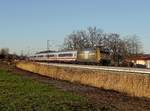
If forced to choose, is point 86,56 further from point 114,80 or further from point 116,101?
point 116,101

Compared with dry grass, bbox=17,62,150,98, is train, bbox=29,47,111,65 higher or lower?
higher

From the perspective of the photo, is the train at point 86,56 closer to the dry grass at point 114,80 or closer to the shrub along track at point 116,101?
the dry grass at point 114,80

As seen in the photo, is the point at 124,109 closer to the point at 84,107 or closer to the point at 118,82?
the point at 84,107

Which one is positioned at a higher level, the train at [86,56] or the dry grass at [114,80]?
the train at [86,56]

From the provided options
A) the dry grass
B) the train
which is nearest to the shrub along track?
the dry grass

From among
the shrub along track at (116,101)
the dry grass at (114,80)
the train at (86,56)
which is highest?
the train at (86,56)

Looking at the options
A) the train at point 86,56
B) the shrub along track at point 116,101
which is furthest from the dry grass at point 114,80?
the train at point 86,56

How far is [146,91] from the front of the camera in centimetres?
2714

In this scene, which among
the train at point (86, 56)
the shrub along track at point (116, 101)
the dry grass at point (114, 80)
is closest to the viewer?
the shrub along track at point (116, 101)

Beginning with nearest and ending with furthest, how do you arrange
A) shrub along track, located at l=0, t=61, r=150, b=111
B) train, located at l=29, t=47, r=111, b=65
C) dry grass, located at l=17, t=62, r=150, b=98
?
shrub along track, located at l=0, t=61, r=150, b=111, dry grass, located at l=17, t=62, r=150, b=98, train, located at l=29, t=47, r=111, b=65

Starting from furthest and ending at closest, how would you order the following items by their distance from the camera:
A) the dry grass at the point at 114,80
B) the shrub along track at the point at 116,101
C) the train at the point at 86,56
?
1. the train at the point at 86,56
2. the dry grass at the point at 114,80
3. the shrub along track at the point at 116,101

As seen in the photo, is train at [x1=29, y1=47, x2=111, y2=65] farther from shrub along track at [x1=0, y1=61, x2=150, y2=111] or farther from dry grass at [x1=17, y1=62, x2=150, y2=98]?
shrub along track at [x1=0, y1=61, x2=150, y2=111]

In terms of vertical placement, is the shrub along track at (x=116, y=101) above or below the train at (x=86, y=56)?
below

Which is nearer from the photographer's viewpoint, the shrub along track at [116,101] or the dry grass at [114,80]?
the shrub along track at [116,101]
